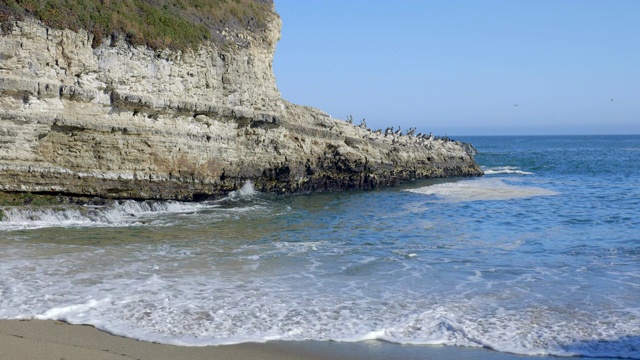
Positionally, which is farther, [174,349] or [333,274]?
[333,274]

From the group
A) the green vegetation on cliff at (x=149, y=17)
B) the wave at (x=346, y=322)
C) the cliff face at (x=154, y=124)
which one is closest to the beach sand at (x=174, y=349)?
the wave at (x=346, y=322)

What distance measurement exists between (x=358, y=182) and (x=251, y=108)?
7.43 m

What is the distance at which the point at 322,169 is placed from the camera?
28.1 m

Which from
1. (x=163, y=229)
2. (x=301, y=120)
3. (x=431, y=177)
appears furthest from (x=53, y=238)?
(x=431, y=177)

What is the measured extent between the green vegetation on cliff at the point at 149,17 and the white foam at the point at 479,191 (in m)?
10.7

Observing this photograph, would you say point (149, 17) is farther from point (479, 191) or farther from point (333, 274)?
point (479, 191)

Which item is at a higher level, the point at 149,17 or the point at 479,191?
the point at 149,17

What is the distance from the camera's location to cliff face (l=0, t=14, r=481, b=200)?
57.8 ft

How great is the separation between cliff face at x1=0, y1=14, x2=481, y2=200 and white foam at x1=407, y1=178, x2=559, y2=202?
3809mm

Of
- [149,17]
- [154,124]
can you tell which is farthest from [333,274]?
[149,17]

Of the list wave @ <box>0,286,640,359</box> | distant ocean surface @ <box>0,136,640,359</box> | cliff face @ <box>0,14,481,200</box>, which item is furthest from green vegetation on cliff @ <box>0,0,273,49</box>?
wave @ <box>0,286,640,359</box>

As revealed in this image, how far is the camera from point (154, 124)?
20672mm

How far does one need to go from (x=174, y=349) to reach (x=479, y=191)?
938 inches

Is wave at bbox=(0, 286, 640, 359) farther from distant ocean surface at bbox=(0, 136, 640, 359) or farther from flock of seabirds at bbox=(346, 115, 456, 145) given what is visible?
flock of seabirds at bbox=(346, 115, 456, 145)
